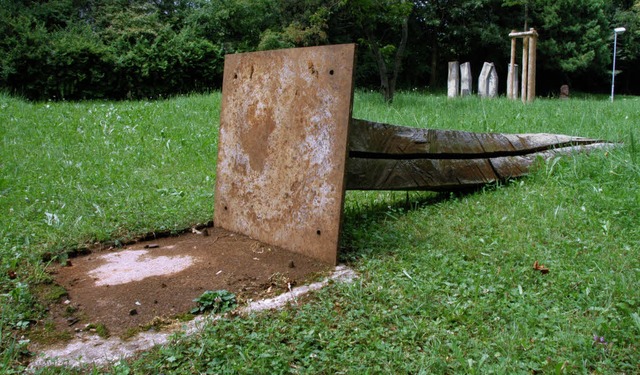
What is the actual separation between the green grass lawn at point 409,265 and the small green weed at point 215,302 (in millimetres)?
182

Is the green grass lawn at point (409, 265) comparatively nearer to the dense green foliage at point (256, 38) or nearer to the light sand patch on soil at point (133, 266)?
the light sand patch on soil at point (133, 266)

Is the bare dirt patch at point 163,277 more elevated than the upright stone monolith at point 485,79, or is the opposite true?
the upright stone monolith at point 485,79

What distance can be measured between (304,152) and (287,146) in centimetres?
15

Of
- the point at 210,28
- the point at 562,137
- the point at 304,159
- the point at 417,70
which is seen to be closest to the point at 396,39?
the point at 417,70

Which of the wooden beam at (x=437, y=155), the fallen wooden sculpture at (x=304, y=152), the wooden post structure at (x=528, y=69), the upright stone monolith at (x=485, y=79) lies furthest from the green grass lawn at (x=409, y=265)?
the upright stone monolith at (x=485, y=79)

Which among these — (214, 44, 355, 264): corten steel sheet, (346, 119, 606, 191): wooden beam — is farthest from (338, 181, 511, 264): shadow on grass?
(214, 44, 355, 264): corten steel sheet

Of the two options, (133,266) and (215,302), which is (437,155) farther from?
(133,266)

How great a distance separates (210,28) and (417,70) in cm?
1323

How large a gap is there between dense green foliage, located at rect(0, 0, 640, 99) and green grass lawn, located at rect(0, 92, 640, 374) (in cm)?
786

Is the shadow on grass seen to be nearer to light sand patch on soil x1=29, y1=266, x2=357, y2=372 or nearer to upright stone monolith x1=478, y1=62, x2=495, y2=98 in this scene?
light sand patch on soil x1=29, y1=266, x2=357, y2=372

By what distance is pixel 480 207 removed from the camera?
4.00m

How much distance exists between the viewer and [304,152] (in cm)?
325

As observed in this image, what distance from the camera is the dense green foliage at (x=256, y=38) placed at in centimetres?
1376

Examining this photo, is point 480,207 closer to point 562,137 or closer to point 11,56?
point 562,137
